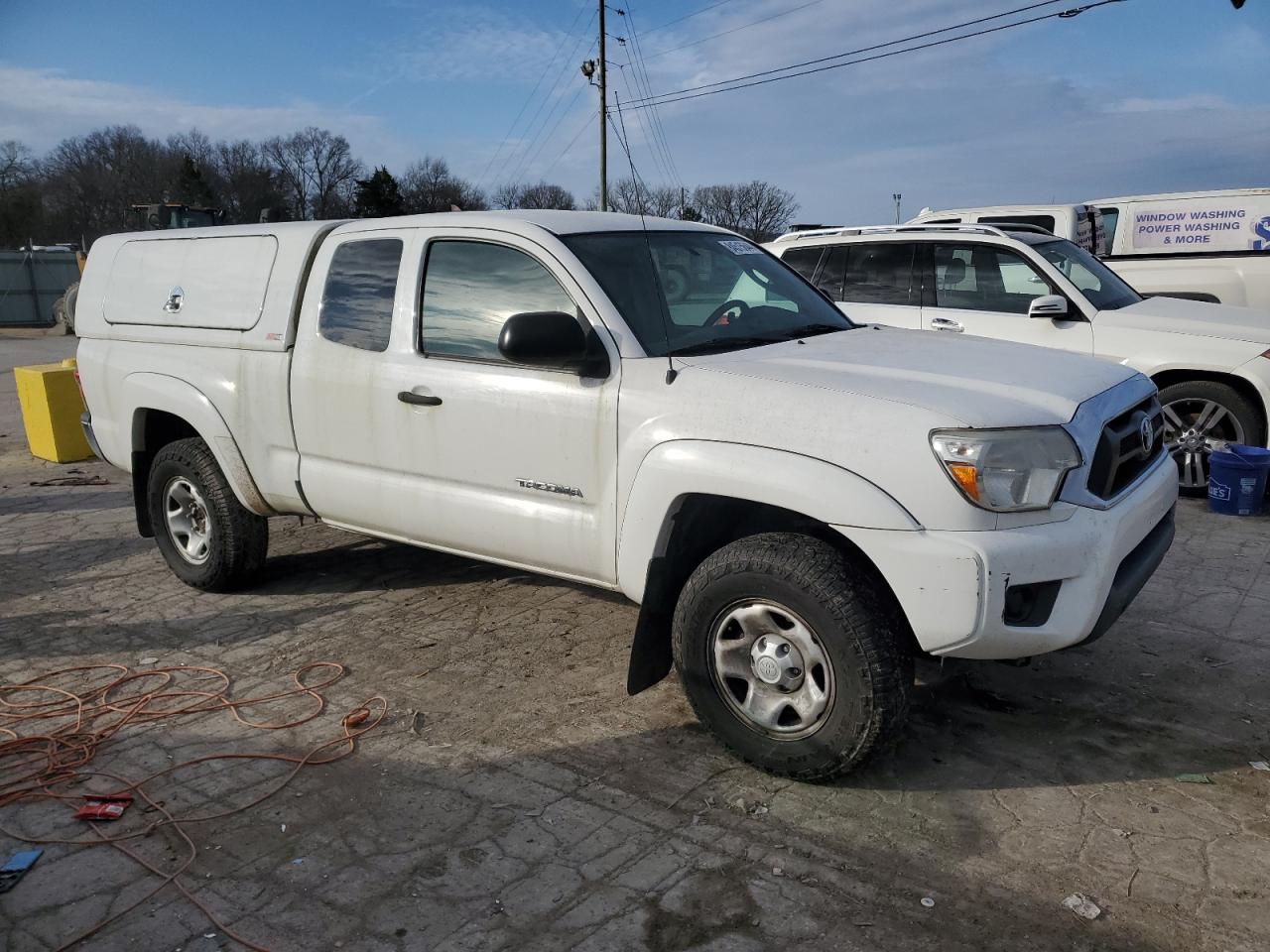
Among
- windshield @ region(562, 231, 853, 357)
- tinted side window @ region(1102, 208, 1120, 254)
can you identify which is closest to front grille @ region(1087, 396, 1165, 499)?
windshield @ region(562, 231, 853, 357)

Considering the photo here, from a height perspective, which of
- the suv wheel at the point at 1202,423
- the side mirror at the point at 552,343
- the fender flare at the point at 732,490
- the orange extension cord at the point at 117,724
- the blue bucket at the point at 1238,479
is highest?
the side mirror at the point at 552,343

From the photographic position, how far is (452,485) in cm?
426

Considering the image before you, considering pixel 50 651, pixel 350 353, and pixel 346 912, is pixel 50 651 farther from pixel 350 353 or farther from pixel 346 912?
pixel 346 912

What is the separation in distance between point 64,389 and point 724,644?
8564 mm

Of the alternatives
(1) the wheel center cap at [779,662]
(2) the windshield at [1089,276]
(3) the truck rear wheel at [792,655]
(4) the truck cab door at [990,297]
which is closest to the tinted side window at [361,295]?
(3) the truck rear wheel at [792,655]

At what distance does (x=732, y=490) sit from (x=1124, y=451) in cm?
140

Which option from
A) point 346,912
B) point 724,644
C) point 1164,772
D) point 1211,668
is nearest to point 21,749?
point 346,912

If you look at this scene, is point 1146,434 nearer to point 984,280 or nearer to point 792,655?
point 792,655

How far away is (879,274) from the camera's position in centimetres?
818

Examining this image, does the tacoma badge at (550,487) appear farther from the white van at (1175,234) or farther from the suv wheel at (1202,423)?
the white van at (1175,234)

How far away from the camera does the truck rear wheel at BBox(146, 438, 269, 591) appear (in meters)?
5.36

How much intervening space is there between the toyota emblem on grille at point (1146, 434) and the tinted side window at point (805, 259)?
4937 millimetres

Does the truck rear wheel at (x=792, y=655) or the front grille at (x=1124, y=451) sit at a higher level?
the front grille at (x=1124, y=451)

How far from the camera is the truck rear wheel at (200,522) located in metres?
5.36
